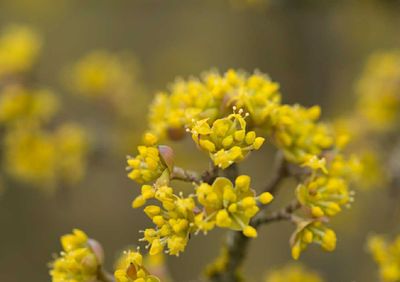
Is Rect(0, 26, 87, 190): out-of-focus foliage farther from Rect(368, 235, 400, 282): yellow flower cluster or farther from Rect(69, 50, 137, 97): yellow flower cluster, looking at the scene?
Rect(368, 235, 400, 282): yellow flower cluster

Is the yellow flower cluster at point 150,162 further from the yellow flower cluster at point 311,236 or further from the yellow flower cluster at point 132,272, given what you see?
the yellow flower cluster at point 311,236

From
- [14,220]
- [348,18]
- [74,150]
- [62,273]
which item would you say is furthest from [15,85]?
[348,18]

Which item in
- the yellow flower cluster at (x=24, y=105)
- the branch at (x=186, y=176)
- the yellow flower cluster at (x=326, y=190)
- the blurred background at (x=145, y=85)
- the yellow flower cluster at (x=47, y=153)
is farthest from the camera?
the blurred background at (x=145, y=85)

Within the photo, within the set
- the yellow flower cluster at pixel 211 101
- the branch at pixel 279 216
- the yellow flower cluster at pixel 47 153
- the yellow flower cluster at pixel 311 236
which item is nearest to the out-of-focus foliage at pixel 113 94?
the yellow flower cluster at pixel 47 153

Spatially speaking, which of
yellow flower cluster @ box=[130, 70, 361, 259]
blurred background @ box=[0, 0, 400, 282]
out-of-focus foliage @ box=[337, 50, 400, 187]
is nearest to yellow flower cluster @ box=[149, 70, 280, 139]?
yellow flower cluster @ box=[130, 70, 361, 259]

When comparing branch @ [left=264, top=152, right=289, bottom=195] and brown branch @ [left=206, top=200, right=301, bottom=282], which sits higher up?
branch @ [left=264, top=152, right=289, bottom=195]

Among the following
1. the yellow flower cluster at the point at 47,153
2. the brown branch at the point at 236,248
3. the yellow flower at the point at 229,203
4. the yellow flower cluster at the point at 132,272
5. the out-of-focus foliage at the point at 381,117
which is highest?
the out-of-focus foliage at the point at 381,117
